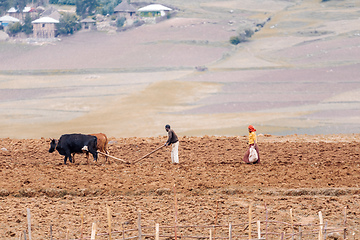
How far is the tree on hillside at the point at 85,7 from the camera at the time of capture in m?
109

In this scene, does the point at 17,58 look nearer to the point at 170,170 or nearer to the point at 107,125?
the point at 107,125

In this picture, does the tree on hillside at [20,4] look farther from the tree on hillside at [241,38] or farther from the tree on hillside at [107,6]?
the tree on hillside at [241,38]

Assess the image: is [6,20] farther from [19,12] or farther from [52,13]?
[52,13]

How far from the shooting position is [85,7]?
362 feet

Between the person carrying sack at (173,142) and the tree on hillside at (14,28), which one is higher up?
the person carrying sack at (173,142)

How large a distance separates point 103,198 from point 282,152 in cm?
793

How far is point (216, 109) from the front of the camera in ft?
189

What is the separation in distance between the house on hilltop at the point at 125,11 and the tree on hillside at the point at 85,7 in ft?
17.8

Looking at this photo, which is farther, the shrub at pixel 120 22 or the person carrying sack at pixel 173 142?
the shrub at pixel 120 22

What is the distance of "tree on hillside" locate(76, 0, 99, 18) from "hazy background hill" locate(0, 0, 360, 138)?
915 cm

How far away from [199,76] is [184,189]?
5488 cm

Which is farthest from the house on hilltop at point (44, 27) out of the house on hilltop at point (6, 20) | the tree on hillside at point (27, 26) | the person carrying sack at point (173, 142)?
the person carrying sack at point (173, 142)

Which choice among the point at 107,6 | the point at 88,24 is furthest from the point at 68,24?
the point at 107,6

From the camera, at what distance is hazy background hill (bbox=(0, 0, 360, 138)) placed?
174 feet
